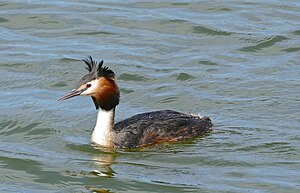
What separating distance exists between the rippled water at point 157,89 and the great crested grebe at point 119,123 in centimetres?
17

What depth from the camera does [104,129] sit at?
1370 centimetres

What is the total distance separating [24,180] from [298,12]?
29.6 ft

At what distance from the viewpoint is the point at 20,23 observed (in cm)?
1962

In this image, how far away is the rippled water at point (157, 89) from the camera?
1242cm

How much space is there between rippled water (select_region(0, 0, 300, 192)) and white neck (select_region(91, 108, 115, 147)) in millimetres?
157

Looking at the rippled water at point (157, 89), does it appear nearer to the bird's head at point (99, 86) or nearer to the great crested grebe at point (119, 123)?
the great crested grebe at point (119, 123)

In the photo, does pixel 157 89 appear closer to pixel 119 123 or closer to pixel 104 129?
pixel 119 123

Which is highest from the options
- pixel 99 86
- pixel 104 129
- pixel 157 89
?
pixel 99 86

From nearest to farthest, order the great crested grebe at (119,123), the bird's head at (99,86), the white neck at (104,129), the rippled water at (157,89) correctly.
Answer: the rippled water at (157,89) → the bird's head at (99,86) → the great crested grebe at (119,123) → the white neck at (104,129)

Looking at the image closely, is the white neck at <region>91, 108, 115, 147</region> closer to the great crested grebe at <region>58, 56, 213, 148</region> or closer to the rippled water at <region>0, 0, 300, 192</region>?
the great crested grebe at <region>58, 56, 213, 148</region>

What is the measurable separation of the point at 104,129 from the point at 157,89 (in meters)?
2.17

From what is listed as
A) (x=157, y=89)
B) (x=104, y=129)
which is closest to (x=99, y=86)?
(x=104, y=129)

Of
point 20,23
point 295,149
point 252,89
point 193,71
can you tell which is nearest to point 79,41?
point 20,23

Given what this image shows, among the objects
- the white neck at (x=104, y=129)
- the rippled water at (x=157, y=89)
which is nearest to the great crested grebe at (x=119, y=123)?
the white neck at (x=104, y=129)
